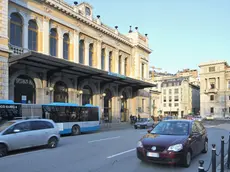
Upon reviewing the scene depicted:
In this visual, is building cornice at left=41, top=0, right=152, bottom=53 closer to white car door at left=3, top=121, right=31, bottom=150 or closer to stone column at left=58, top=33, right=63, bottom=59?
stone column at left=58, top=33, right=63, bottom=59

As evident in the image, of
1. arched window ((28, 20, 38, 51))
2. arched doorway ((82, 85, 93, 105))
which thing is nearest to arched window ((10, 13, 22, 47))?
arched window ((28, 20, 38, 51))

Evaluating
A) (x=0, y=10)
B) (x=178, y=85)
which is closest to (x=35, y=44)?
(x=0, y=10)

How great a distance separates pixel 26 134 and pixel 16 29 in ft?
52.8

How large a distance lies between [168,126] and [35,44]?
2076 cm

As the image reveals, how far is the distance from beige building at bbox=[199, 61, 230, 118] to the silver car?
86877mm

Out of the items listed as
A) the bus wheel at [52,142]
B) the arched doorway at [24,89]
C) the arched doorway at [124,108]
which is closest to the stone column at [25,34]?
the arched doorway at [24,89]

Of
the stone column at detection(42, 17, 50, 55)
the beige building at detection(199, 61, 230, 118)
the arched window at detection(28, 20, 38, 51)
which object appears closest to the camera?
the arched window at detection(28, 20, 38, 51)

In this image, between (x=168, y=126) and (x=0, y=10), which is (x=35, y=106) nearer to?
(x=0, y=10)

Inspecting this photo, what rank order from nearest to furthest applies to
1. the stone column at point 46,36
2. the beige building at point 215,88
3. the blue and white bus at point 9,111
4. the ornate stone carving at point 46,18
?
the blue and white bus at point 9,111 → the stone column at point 46,36 → the ornate stone carving at point 46,18 → the beige building at point 215,88

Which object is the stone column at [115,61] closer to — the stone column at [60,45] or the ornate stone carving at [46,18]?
the stone column at [60,45]

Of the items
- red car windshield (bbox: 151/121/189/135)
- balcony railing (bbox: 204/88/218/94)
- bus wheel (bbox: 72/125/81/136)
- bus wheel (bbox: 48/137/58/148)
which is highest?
balcony railing (bbox: 204/88/218/94)

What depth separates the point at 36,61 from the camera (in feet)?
76.4

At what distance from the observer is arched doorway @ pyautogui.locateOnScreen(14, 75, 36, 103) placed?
24109 mm

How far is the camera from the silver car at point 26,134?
35.6 feet
